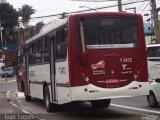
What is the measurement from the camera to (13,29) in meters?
115

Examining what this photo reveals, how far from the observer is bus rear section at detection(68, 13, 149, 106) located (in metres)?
14.6

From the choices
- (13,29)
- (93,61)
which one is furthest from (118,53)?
(13,29)

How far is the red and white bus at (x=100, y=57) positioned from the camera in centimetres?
1465

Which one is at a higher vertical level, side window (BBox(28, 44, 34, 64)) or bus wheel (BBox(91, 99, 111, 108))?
side window (BBox(28, 44, 34, 64))

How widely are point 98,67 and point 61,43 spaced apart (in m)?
1.78

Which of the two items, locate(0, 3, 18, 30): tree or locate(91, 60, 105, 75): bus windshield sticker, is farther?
locate(0, 3, 18, 30): tree

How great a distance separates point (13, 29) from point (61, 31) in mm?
100714

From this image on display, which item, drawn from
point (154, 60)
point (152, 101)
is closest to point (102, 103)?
point (152, 101)

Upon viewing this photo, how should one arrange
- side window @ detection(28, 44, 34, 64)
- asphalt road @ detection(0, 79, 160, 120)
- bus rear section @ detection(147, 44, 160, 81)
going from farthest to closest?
bus rear section @ detection(147, 44, 160, 81), side window @ detection(28, 44, 34, 64), asphalt road @ detection(0, 79, 160, 120)

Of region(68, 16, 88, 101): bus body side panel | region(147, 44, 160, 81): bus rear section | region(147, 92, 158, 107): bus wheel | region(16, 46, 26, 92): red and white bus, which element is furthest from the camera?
region(147, 44, 160, 81): bus rear section

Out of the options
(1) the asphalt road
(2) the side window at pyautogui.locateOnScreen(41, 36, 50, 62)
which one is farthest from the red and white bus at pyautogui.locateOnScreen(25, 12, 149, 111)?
(2) the side window at pyautogui.locateOnScreen(41, 36, 50, 62)

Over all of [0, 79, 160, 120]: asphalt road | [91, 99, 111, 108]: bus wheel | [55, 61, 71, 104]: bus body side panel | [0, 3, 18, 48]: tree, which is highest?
[0, 3, 18, 48]: tree

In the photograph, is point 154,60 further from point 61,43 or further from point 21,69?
point 61,43

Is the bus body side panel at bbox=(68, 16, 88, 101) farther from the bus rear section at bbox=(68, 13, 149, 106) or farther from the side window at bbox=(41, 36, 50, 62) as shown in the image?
the side window at bbox=(41, 36, 50, 62)
